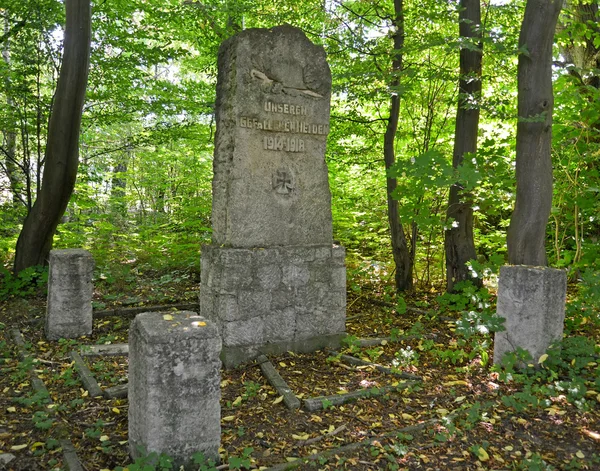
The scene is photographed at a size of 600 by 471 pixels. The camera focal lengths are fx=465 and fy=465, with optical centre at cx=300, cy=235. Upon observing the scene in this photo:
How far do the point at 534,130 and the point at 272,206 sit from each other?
3.30 meters

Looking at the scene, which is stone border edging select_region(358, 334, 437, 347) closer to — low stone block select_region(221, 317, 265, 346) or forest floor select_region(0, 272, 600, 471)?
forest floor select_region(0, 272, 600, 471)

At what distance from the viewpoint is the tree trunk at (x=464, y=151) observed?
6777 mm

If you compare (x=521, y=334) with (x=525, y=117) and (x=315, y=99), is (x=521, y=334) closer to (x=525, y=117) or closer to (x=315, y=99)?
(x=525, y=117)

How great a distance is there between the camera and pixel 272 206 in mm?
5133

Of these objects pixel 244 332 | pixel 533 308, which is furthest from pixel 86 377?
pixel 533 308

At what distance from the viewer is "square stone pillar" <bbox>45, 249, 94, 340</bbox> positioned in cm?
570

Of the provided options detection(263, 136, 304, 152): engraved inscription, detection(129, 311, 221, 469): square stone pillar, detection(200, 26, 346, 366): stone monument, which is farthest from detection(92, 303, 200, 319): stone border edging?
detection(129, 311, 221, 469): square stone pillar

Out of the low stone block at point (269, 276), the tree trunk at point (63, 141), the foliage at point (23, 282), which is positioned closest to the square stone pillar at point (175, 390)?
the low stone block at point (269, 276)

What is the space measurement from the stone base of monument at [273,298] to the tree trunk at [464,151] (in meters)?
2.49

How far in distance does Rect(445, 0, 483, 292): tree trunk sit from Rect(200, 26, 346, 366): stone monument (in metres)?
2.44

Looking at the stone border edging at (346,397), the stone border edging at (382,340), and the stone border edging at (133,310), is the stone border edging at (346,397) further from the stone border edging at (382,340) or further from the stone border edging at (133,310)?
the stone border edging at (133,310)

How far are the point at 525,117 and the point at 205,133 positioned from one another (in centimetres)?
677

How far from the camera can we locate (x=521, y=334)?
4.59 metres

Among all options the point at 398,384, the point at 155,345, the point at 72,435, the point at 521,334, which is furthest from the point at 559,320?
the point at 72,435
